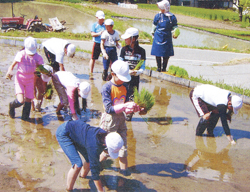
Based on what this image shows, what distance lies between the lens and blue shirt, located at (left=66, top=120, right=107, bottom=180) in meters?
3.74

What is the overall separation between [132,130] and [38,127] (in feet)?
6.07

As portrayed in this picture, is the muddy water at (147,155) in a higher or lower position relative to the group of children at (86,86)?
lower

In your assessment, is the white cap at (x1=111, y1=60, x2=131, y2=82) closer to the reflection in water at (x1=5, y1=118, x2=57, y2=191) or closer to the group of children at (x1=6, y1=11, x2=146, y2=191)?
the group of children at (x1=6, y1=11, x2=146, y2=191)

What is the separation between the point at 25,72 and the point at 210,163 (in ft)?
12.3

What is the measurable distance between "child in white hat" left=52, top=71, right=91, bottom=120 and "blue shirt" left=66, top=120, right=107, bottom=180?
0.94m

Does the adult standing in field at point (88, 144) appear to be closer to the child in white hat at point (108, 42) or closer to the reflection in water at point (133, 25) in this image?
the child in white hat at point (108, 42)

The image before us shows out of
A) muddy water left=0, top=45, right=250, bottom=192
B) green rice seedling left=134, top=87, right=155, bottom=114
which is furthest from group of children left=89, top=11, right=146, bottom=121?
muddy water left=0, top=45, right=250, bottom=192

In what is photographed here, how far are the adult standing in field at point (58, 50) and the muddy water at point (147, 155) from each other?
1.07 meters

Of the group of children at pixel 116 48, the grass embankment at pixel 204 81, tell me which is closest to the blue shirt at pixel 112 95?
the group of children at pixel 116 48

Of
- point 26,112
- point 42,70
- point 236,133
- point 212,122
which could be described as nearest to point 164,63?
point 236,133

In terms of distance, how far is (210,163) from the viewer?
5.27 metres

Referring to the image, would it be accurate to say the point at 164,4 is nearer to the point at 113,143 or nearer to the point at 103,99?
the point at 103,99

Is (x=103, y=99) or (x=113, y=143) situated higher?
(x=103, y=99)

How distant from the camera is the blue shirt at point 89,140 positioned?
3736mm
